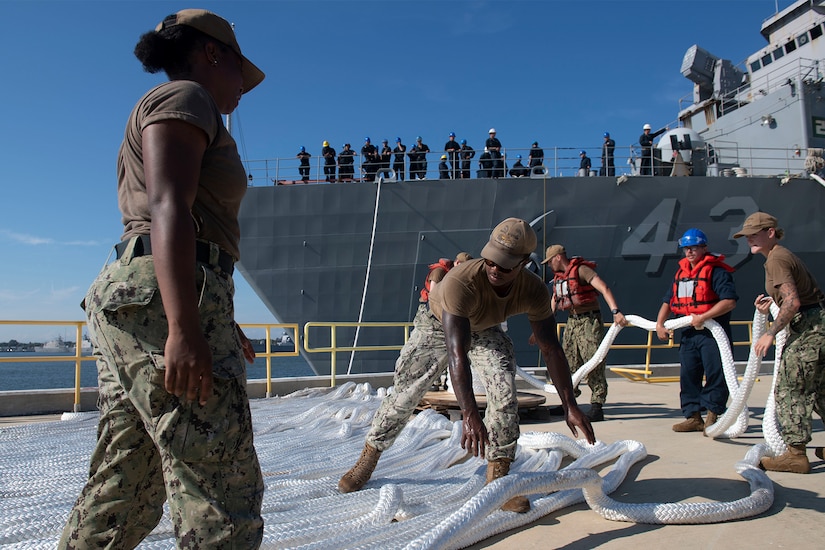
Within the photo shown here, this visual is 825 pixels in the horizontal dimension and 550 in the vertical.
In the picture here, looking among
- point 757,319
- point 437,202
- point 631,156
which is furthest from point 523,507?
point 631,156

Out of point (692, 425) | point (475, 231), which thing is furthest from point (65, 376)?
point (692, 425)

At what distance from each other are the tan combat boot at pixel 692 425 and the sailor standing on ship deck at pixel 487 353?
2.16m

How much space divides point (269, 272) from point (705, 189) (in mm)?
9054

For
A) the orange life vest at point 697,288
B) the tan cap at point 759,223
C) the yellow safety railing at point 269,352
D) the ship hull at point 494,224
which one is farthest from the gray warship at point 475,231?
the tan cap at point 759,223

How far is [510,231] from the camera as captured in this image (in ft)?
8.05

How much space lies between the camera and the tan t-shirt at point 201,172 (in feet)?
4.22

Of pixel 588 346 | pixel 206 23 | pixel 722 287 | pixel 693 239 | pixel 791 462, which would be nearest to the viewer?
pixel 206 23

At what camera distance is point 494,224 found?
11953 mm

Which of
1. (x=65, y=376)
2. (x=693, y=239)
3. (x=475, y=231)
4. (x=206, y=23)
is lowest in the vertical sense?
(x=65, y=376)

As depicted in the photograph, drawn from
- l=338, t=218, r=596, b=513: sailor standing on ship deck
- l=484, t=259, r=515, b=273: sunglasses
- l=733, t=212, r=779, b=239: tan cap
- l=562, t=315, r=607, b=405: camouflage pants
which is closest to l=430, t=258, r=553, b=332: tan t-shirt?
l=338, t=218, r=596, b=513: sailor standing on ship deck

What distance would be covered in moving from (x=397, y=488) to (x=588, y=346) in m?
3.18

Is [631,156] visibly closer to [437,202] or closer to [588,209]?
[588,209]

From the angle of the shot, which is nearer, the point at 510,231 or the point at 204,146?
the point at 204,146

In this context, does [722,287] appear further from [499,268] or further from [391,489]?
[391,489]
